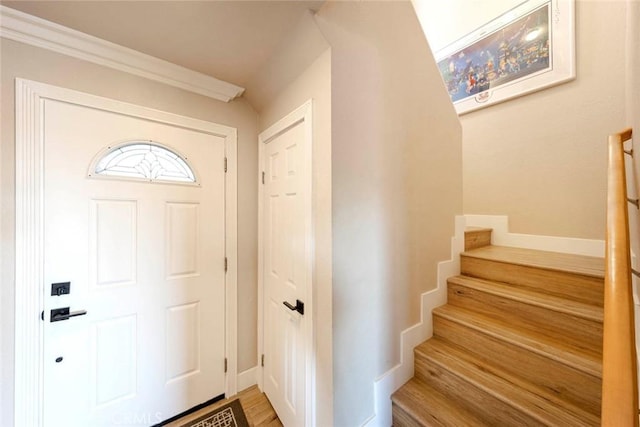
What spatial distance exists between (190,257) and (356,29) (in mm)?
1785

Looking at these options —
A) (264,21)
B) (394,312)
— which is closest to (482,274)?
(394,312)

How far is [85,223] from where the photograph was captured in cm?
127

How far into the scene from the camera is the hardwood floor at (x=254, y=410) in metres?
1.51

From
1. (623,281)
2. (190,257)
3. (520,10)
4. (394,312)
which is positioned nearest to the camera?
(623,281)

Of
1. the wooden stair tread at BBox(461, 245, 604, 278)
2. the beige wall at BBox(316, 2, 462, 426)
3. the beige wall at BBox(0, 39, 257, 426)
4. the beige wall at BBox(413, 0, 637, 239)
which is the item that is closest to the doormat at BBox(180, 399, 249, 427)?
the beige wall at BBox(0, 39, 257, 426)

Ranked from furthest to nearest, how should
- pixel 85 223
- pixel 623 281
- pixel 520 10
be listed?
pixel 520 10 < pixel 85 223 < pixel 623 281

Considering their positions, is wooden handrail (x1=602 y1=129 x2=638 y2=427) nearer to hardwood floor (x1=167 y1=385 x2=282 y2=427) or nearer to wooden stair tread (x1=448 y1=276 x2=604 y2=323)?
wooden stair tread (x1=448 y1=276 x2=604 y2=323)

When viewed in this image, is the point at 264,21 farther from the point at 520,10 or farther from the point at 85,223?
the point at 520,10

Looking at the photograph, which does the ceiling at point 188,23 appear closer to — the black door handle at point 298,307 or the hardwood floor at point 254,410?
the black door handle at point 298,307

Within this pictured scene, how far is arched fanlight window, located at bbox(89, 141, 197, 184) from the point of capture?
52.5 inches

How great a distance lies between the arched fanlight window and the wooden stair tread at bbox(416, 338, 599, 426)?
2.04 m

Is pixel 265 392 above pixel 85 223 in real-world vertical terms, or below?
below

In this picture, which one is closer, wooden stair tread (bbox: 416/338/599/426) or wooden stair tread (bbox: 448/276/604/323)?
wooden stair tread (bbox: 416/338/599/426)

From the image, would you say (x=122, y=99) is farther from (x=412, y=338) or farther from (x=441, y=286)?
(x=441, y=286)
